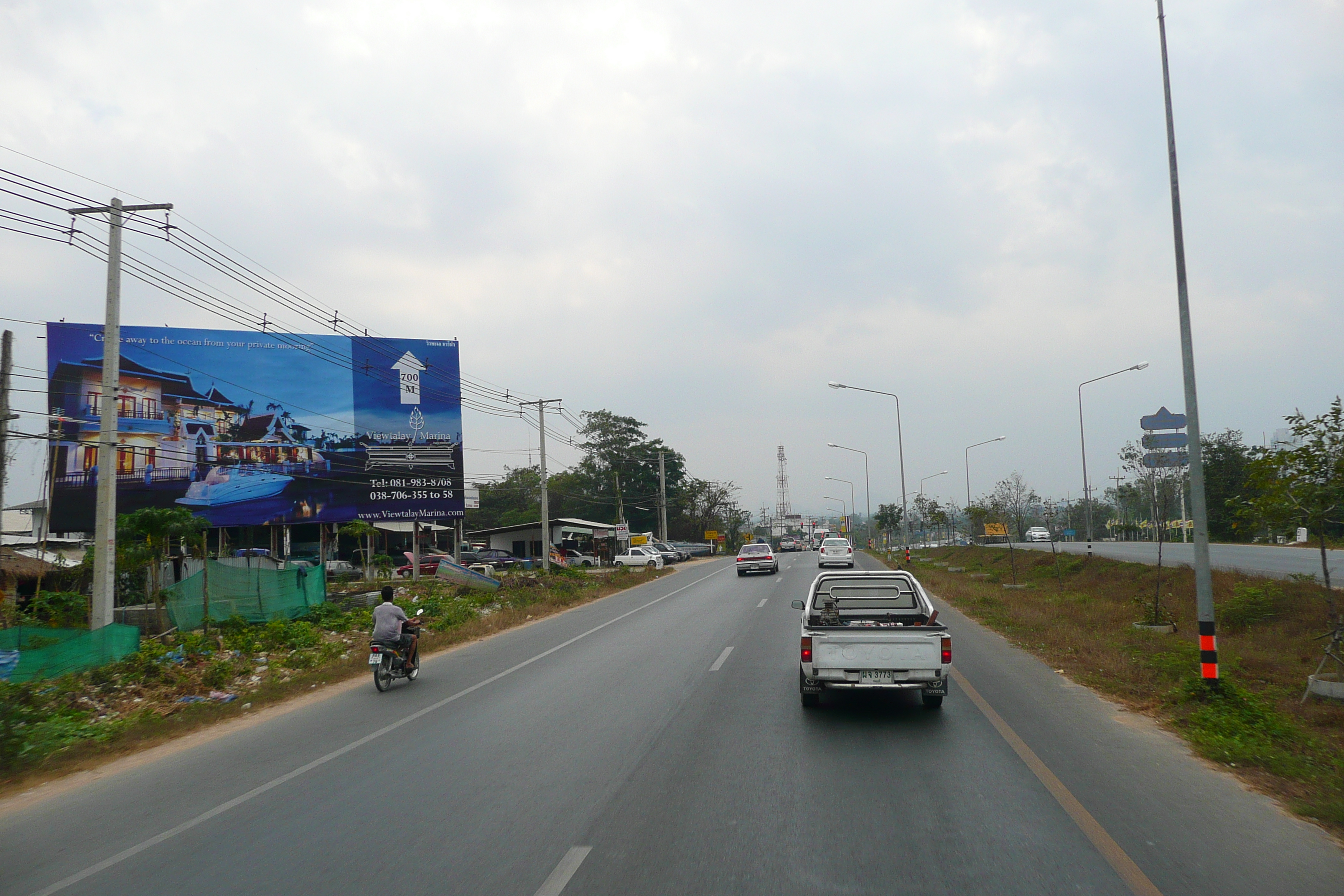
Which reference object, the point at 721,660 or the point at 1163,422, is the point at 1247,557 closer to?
the point at 1163,422

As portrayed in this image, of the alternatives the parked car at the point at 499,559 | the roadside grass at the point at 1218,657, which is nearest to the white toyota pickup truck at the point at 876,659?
the roadside grass at the point at 1218,657

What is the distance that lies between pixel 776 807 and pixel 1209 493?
6202 cm

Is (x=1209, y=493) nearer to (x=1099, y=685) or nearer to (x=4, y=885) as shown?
(x=1099, y=685)

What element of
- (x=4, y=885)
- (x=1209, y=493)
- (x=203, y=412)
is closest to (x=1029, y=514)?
(x=1209, y=493)

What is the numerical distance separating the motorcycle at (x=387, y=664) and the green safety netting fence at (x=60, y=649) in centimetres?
467

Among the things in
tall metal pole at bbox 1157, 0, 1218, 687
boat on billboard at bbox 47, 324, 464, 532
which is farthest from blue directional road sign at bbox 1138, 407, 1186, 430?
boat on billboard at bbox 47, 324, 464, 532

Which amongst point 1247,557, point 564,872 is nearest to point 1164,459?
point 564,872

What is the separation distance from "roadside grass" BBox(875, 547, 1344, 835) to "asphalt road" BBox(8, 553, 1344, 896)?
21.1 inches

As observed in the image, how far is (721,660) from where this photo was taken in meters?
13.9

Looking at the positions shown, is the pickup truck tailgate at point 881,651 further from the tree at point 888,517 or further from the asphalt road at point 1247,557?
the tree at point 888,517

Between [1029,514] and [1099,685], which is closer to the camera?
[1099,685]

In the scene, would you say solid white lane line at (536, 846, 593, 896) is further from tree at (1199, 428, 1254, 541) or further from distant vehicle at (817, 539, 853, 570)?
tree at (1199, 428, 1254, 541)

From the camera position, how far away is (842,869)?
5008 mm

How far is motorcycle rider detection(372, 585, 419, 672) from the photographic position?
13.0 m
